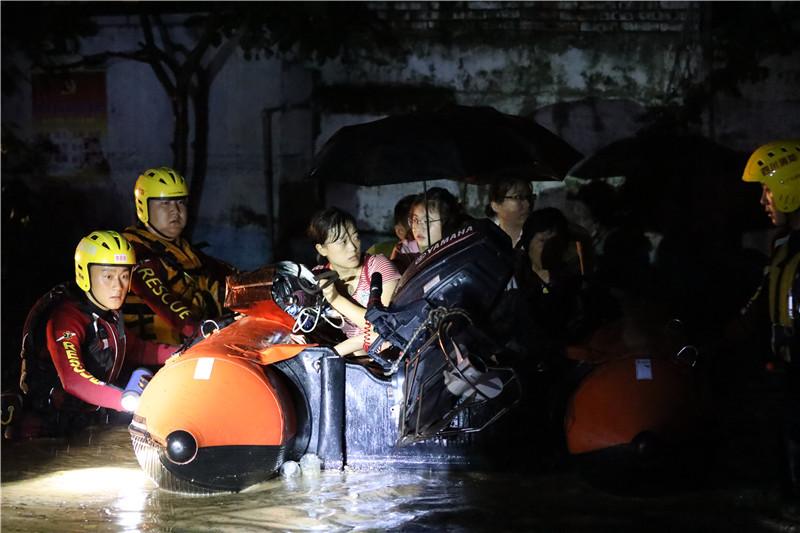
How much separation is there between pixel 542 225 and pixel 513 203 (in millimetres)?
540

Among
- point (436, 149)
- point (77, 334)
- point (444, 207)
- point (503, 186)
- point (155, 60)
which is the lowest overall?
point (77, 334)

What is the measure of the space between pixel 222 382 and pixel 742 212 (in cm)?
745

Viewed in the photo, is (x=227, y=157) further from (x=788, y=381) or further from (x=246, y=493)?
(x=788, y=381)

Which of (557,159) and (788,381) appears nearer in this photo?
(788,381)

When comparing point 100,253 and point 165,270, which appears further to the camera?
point 165,270

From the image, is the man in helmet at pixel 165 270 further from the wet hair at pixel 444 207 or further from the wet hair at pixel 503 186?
the wet hair at pixel 503 186

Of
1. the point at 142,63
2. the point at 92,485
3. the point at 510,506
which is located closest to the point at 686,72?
the point at 142,63

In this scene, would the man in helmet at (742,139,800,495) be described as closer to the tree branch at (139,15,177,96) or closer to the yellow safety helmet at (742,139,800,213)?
the yellow safety helmet at (742,139,800,213)

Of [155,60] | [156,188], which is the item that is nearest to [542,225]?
[156,188]

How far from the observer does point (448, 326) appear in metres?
6.37

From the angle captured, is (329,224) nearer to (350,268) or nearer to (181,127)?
(350,268)

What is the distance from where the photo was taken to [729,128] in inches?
493

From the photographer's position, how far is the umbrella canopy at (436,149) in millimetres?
8023

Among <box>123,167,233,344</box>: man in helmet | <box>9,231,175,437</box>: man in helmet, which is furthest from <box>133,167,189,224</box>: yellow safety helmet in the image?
<box>9,231,175,437</box>: man in helmet
